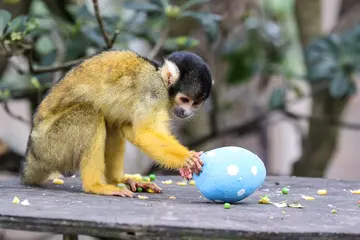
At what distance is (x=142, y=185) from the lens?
3.48 metres

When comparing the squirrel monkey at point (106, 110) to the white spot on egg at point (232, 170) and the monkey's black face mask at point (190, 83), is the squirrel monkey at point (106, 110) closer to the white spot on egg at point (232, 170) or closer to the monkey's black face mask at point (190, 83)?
the monkey's black face mask at point (190, 83)

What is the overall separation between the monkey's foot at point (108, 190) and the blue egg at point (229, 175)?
15.0 inches

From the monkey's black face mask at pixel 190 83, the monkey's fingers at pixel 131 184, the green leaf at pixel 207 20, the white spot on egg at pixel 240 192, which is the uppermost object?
the green leaf at pixel 207 20

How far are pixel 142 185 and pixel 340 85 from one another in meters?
2.63

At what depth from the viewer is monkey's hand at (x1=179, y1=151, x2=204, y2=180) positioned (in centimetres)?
301

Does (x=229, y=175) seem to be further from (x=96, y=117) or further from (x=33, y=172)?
(x=33, y=172)

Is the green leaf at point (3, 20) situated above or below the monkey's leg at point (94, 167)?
above

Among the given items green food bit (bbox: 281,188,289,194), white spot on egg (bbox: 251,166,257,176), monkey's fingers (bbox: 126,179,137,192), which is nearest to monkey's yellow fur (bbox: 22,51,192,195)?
monkey's fingers (bbox: 126,179,137,192)

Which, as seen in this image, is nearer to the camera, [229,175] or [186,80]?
[229,175]

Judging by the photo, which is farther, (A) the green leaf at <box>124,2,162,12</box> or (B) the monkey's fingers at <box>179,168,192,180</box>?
(A) the green leaf at <box>124,2,162,12</box>

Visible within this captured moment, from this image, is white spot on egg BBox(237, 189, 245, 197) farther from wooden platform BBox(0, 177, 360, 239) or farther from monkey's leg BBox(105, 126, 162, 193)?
monkey's leg BBox(105, 126, 162, 193)

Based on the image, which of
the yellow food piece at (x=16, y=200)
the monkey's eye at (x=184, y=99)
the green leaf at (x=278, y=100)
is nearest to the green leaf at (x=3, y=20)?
the monkey's eye at (x=184, y=99)

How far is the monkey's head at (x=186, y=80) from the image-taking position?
334 centimetres

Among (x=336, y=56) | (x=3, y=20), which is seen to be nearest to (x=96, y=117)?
(x=3, y=20)
